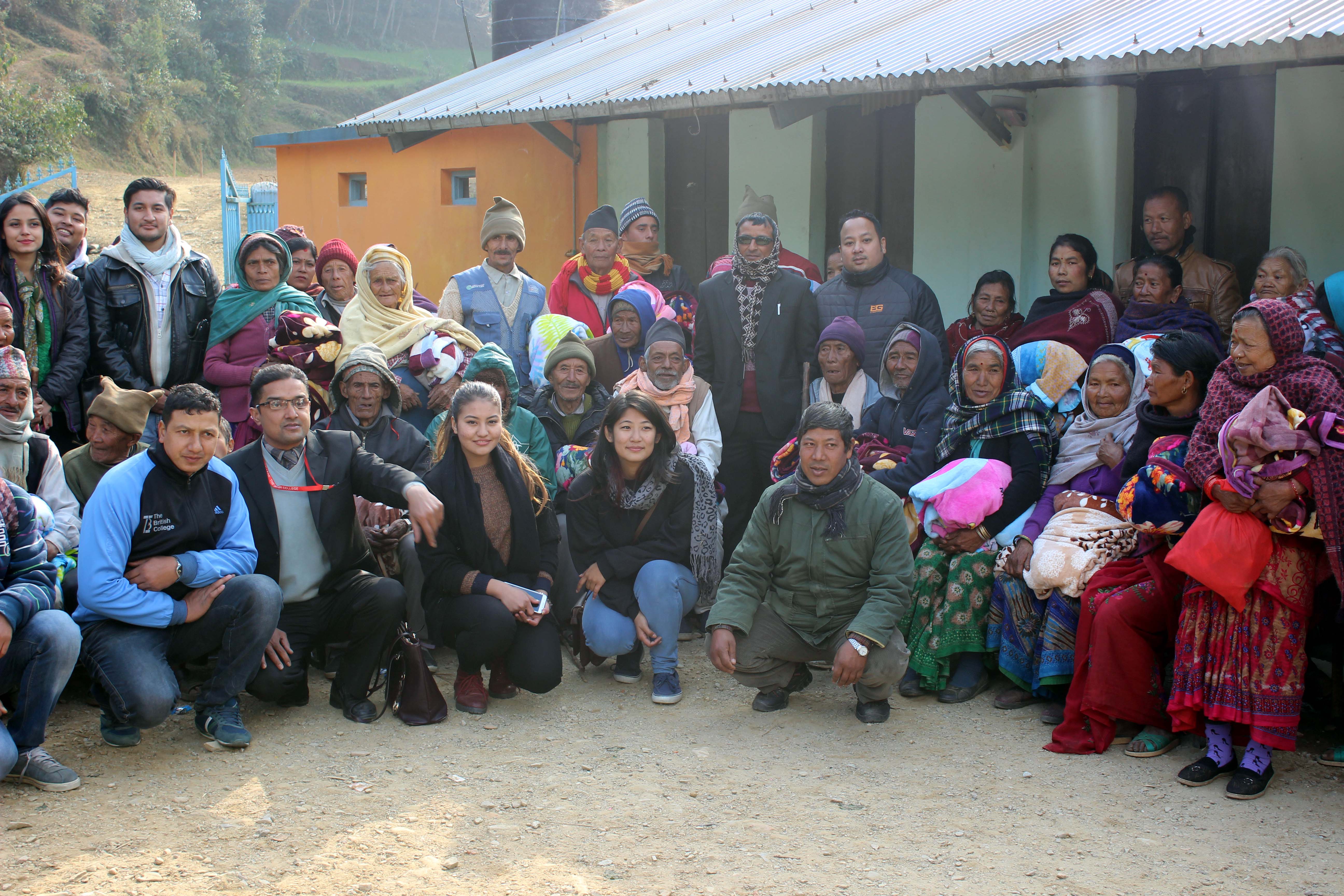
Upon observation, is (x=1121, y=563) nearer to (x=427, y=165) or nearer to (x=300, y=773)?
(x=300, y=773)

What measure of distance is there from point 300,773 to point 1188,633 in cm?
299

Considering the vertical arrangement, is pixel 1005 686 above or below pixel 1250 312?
below

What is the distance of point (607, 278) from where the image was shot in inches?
246

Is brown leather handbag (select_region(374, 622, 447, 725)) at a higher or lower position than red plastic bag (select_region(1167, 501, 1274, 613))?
lower

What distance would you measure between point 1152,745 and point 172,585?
3.43 metres

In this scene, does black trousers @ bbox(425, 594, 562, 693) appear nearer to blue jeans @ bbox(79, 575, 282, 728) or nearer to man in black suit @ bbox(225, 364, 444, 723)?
man in black suit @ bbox(225, 364, 444, 723)

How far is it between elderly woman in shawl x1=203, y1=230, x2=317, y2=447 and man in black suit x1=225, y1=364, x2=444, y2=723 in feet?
3.31

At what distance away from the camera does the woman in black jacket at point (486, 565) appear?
4.32m

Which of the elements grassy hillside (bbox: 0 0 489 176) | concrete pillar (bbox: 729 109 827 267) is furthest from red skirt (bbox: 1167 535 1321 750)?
grassy hillside (bbox: 0 0 489 176)

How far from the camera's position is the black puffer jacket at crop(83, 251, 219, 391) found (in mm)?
5227

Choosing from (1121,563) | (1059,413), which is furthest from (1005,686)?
(1059,413)

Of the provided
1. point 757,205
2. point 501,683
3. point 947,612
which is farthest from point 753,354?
point 757,205

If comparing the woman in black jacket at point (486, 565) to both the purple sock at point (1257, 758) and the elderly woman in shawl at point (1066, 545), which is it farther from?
the purple sock at point (1257, 758)

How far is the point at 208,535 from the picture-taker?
389 centimetres
